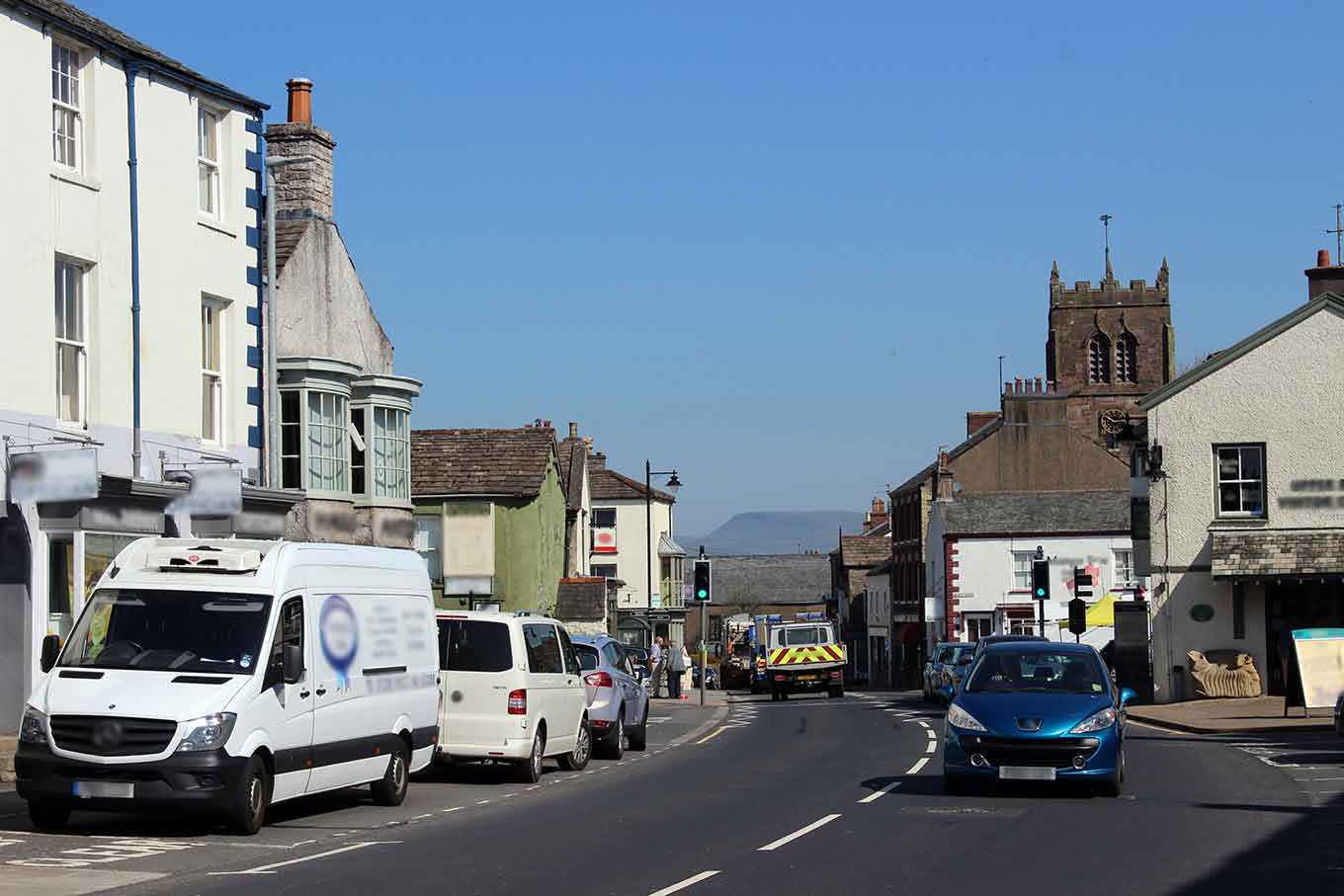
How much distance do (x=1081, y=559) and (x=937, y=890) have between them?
56.2 meters

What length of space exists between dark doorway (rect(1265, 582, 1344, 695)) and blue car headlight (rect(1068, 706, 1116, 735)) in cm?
2365

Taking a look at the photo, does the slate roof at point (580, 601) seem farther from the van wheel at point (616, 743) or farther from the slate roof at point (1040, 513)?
the van wheel at point (616, 743)

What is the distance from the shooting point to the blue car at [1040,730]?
704 inches

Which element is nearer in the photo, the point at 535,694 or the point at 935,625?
the point at 535,694

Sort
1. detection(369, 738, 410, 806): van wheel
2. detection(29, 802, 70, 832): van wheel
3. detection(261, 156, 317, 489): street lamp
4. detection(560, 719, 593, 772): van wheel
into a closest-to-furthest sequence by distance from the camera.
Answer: detection(29, 802, 70, 832): van wheel < detection(369, 738, 410, 806): van wheel < detection(560, 719, 593, 772): van wheel < detection(261, 156, 317, 489): street lamp

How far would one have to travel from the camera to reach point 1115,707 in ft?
61.1

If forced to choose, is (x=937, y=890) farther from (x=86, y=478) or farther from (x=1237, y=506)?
(x=1237, y=506)

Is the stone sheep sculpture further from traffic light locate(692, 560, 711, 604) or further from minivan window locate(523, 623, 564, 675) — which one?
minivan window locate(523, 623, 564, 675)

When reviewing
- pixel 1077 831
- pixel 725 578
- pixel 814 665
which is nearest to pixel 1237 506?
pixel 814 665

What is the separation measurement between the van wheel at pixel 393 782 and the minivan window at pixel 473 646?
8.25 feet

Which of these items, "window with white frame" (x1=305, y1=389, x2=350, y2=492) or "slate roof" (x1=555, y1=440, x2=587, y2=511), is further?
"slate roof" (x1=555, y1=440, x2=587, y2=511)

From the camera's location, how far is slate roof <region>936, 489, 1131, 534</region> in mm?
67625

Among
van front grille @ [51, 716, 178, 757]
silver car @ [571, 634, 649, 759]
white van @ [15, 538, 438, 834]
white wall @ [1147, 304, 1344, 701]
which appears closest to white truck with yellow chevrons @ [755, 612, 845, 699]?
white wall @ [1147, 304, 1344, 701]

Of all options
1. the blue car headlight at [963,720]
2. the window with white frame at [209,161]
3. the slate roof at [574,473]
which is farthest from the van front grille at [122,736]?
the slate roof at [574,473]
